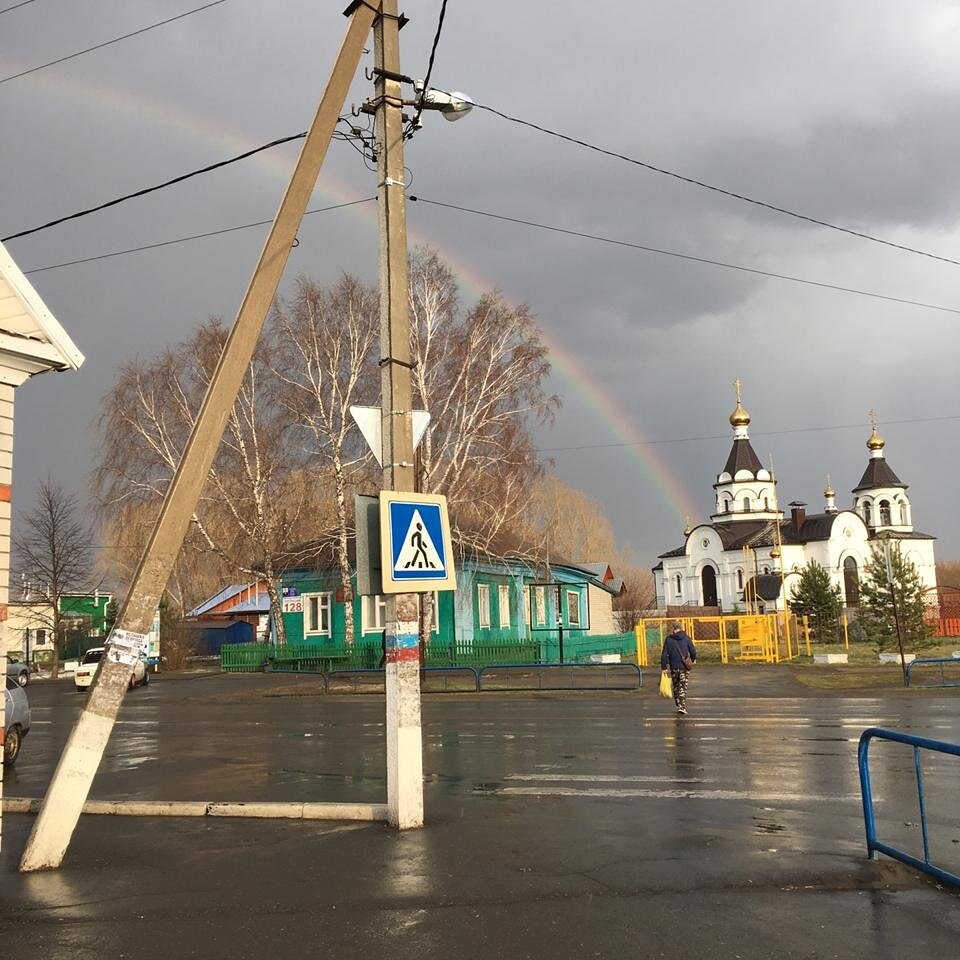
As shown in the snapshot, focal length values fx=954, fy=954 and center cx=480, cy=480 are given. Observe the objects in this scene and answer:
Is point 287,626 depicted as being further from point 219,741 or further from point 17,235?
point 17,235

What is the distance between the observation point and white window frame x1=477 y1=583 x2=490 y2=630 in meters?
40.4

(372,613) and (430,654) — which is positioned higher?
(372,613)

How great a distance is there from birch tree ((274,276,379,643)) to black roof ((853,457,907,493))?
86169 millimetres

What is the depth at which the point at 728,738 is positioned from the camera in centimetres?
1446

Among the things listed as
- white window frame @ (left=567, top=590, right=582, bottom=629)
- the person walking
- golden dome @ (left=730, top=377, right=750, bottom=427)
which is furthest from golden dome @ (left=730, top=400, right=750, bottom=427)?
the person walking

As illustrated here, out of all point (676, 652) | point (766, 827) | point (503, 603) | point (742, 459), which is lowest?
point (766, 827)

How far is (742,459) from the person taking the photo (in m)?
107

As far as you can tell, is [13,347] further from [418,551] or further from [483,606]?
[483,606]

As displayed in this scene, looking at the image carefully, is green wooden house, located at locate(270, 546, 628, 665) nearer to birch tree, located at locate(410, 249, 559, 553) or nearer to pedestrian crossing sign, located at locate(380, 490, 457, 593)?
birch tree, located at locate(410, 249, 559, 553)

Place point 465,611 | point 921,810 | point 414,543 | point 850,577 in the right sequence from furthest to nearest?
point 850,577
point 465,611
point 414,543
point 921,810

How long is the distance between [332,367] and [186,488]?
26851 millimetres

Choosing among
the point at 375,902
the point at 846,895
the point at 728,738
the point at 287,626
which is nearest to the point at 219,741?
the point at 728,738

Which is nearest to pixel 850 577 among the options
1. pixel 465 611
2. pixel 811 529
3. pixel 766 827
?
pixel 811 529

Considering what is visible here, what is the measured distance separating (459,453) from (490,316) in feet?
16.9
